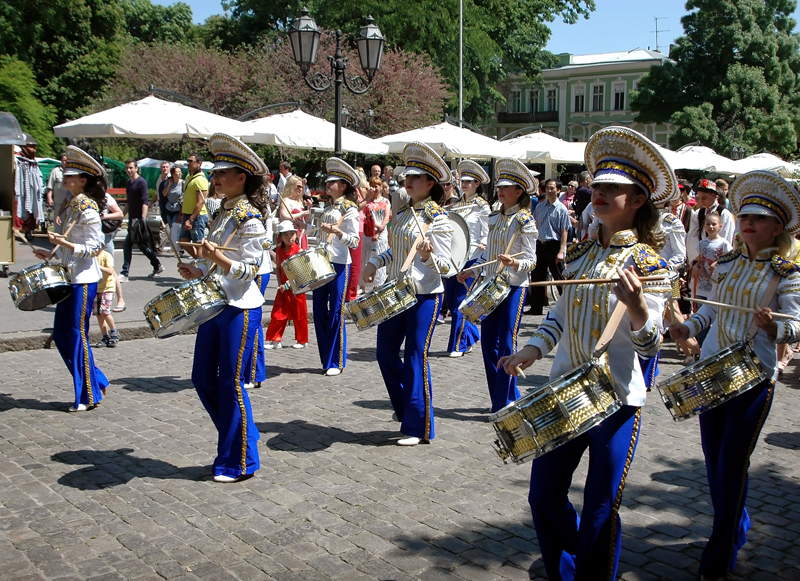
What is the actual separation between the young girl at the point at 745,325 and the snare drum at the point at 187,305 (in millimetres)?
2775

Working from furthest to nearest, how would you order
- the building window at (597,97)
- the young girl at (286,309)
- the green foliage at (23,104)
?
the building window at (597,97) < the green foliage at (23,104) < the young girl at (286,309)

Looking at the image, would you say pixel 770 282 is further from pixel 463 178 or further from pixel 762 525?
pixel 463 178

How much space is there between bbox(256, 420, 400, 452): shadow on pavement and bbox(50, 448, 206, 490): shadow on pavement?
2.54ft

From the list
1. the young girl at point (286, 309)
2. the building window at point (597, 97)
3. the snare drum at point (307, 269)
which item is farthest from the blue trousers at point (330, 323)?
the building window at point (597, 97)

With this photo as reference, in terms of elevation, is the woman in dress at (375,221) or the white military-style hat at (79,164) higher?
the white military-style hat at (79,164)

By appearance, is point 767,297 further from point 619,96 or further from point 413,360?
point 619,96

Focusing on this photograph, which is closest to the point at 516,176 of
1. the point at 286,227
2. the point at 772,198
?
the point at 772,198

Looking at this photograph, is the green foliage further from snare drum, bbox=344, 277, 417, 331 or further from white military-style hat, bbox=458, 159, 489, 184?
snare drum, bbox=344, 277, 417, 331

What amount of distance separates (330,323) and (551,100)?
71483 millimetres

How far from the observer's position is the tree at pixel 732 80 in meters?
44.3

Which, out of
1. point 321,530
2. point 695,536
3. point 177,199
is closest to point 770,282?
point 695,536

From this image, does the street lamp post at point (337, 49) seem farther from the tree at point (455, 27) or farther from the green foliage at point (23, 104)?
the tree at point (455, 27)

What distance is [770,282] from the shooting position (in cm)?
437

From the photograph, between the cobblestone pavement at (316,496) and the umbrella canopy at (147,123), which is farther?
the umbrella canopy at (147,123)
